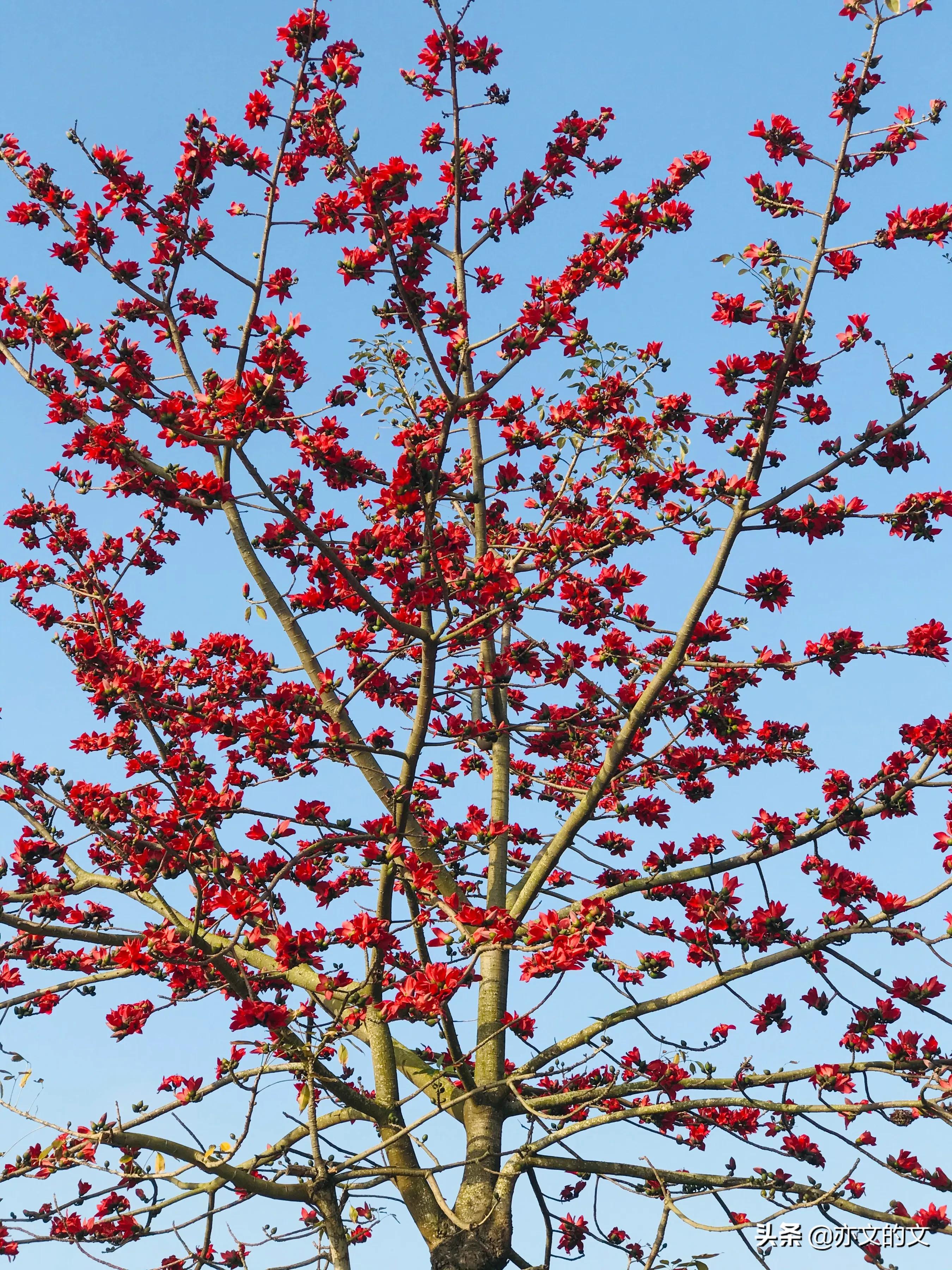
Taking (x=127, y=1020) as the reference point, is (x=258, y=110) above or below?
above

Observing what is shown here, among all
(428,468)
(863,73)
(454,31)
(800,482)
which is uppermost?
(454,31)

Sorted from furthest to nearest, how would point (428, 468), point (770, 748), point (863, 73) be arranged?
point (770, 748)
point (863, 73)
point (428, 468)

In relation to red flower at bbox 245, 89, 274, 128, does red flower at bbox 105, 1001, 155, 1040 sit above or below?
below

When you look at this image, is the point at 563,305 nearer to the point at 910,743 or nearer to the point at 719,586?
the point at 719,586

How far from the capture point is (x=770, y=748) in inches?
312

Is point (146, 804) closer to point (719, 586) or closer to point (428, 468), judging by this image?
point (428, 468)

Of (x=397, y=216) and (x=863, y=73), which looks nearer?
(x=397, y=216)

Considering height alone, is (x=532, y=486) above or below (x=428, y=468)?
above

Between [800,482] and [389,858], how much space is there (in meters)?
Result: 3.21

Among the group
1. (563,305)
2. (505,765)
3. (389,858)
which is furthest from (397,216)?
(505,765)

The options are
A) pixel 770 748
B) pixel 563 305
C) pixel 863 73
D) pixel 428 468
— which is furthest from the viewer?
pixel 770 748

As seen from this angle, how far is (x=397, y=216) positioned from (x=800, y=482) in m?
2.77

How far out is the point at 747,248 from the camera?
6617mm

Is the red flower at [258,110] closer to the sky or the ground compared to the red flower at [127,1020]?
closer to the sky
